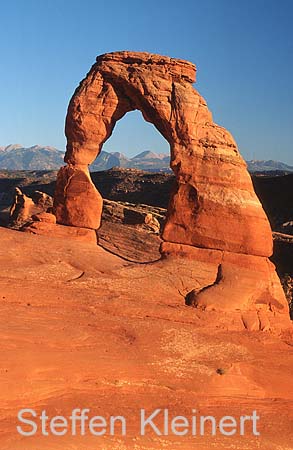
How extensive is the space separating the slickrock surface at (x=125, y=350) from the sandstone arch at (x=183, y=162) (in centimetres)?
90

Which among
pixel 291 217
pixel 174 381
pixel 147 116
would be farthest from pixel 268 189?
pixel 174 381

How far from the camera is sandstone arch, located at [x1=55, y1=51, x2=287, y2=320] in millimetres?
15141

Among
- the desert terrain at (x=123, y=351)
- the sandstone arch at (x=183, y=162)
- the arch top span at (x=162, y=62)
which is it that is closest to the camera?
the desert terrain at (x=123, y=351)

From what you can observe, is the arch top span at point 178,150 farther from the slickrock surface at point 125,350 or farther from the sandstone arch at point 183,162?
the slickrock surface at point 125,350

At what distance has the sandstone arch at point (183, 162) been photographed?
49.7ft

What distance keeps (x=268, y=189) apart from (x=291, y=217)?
13.0 metres

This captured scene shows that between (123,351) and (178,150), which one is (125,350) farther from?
(178,150)

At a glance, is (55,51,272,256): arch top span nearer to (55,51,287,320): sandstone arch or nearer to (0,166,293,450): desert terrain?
(55,51,287,320): sandstone arch

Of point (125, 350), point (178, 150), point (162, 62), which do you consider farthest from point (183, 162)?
point (125, 350)

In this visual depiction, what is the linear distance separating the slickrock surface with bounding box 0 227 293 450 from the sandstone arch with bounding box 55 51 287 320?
2.97ft

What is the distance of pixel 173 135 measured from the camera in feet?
52.2

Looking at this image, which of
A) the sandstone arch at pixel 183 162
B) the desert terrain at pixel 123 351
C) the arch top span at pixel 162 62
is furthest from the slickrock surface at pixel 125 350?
the arch top span at pixel 162 62

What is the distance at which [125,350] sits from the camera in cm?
1050

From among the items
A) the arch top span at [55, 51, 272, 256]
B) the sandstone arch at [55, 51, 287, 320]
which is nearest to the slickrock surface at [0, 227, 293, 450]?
the sandstone arch at [55, 51, 287, 320]
